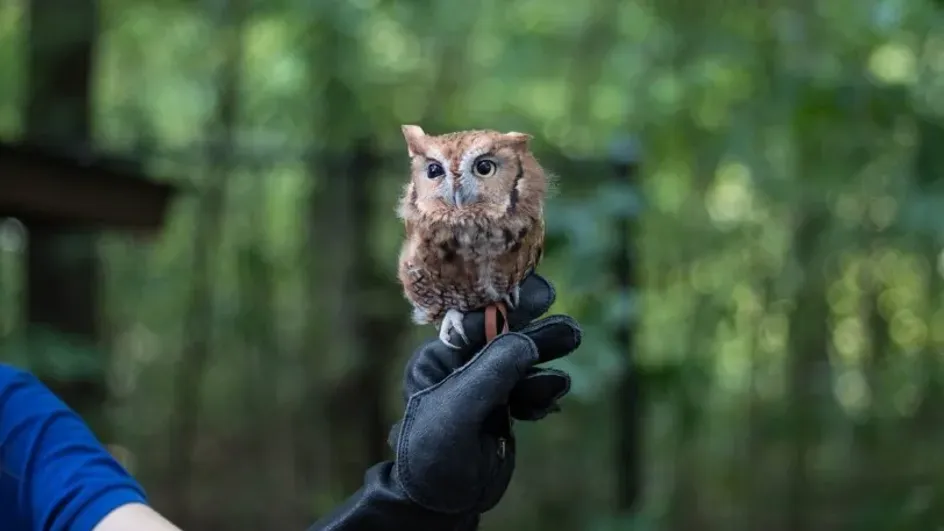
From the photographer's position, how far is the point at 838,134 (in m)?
2.91

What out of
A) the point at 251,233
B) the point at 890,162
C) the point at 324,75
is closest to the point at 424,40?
the point at 324,75

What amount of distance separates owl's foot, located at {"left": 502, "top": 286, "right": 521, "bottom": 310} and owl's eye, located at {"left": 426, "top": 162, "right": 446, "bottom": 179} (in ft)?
0.79

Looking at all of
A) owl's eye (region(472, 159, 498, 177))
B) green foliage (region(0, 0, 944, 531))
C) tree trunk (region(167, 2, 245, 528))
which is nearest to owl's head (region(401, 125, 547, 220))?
owl's eye (region(472, 159, 498, 177))

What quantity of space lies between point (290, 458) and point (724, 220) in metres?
2.88

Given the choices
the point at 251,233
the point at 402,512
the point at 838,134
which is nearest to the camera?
the point at 402,512

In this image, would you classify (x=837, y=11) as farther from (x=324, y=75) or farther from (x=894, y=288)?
(x=894, y=288)

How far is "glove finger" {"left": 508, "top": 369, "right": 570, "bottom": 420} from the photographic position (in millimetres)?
1330

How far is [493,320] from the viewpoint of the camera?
4.39ft

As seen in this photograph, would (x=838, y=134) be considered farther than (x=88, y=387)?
No

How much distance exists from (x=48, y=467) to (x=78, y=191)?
1.49m

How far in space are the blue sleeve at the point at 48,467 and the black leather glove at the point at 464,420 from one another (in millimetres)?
439

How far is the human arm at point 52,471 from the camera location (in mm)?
1415

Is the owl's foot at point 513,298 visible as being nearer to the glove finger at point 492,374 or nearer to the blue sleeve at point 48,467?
the glove finger at point 492,374

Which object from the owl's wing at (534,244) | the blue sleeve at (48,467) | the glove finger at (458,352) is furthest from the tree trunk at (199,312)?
the owl's wing at (534,244)
